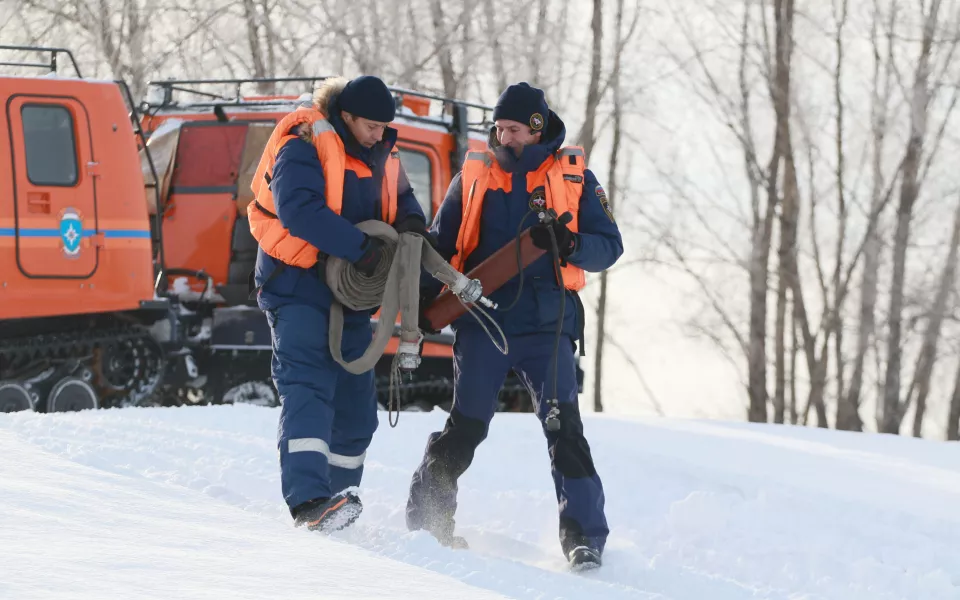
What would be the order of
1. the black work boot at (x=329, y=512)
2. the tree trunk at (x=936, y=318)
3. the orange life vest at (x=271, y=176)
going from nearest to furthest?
the black work boot at (x=329, y=512) → the orange life vest at (x=271, y=176) → the tree trunk at (x=936, y=318)

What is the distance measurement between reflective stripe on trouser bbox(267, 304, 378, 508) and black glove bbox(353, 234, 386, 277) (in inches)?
10.4

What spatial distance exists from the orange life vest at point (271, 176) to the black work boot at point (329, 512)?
0.88m

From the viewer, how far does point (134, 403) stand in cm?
1013

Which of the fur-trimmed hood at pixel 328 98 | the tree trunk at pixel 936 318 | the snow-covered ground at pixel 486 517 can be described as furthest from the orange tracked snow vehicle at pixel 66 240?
the tree trunk at pixel 936 318

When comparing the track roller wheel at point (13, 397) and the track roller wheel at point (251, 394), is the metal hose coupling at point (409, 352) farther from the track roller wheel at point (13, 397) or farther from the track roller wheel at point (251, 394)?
the track roller wheel at point (251, 394)

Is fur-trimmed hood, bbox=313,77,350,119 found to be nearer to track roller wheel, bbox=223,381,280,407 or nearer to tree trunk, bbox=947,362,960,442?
track roller wheel, bbox=223,381,280,407

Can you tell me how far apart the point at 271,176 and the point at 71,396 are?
5406mm

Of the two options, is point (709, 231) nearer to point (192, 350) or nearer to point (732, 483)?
point (192, 350)

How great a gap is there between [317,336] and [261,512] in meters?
0.90

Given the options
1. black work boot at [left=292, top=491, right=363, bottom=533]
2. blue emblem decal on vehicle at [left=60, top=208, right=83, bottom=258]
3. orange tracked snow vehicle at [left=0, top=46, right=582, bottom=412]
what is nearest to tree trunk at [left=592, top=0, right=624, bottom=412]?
orange tracked snow vehicle at [left=0, top=46, right=582, bottom=412]

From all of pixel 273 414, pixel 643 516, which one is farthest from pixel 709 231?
pixel 643 516

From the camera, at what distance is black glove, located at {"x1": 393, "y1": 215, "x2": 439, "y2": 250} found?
16.6ft

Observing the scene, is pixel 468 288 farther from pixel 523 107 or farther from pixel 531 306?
pixel 523 107

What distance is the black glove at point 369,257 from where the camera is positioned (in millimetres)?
4848
